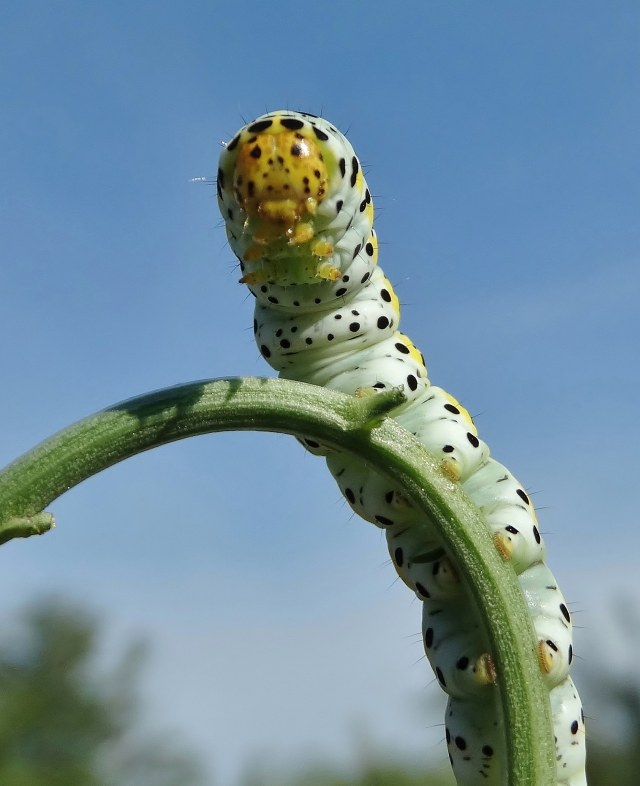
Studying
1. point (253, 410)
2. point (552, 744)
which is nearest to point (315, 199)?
point (253, 410)

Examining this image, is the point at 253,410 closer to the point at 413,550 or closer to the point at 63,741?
the point at 413,550

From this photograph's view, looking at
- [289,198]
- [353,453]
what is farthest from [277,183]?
[353,453]

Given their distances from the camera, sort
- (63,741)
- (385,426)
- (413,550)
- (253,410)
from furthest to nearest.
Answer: (63,741) → (413,550) → (385,426) → (253,410)

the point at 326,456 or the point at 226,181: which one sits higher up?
the point at 226,181

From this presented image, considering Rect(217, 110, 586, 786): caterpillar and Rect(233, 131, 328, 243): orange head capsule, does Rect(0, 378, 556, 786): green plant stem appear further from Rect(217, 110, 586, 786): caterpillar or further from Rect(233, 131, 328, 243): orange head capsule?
Rect(233, 131, 328, 243): orange head capsule

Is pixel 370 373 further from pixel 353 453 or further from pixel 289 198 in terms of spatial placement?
pixel 353 453

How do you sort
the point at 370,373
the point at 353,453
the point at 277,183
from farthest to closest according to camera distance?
the point at 370,373, the point at 277,183, the point at 353,453
